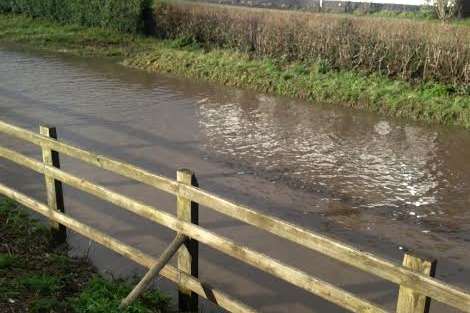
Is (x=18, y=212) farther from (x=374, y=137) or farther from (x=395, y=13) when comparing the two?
(x=395, y=13)

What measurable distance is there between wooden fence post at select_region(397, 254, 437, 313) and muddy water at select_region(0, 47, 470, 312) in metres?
1.97

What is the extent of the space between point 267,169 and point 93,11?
1692 centimetres

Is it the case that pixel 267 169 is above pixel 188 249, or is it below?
below

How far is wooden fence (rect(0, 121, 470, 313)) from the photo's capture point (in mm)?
3559

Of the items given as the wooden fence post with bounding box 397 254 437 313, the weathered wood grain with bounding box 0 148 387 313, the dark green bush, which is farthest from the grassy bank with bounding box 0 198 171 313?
the dark green bush

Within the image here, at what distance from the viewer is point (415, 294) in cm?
356

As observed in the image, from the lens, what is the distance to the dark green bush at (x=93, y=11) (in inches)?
877

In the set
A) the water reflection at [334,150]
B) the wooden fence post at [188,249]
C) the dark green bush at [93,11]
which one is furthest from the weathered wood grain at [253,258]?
the dark green bush at [93,11]

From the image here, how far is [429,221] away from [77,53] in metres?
16.6

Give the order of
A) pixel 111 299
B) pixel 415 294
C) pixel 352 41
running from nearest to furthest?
pixel 415 294, pixel 111 299, pixel 352 41

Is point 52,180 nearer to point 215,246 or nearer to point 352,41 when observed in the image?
point 215,246

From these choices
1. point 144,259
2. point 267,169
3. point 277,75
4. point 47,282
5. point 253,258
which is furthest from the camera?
point 277,75

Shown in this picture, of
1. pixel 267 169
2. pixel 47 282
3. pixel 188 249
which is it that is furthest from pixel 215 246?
pixel 267 169

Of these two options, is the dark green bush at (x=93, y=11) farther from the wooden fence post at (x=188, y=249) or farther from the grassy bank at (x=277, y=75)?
the wooden fence post at (x=188, y=249)
